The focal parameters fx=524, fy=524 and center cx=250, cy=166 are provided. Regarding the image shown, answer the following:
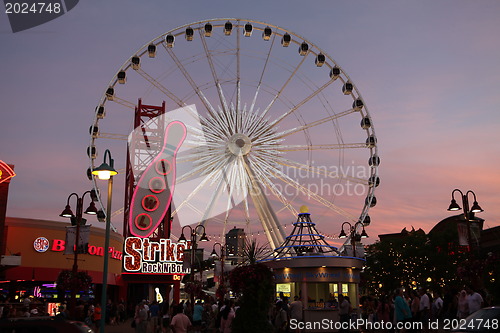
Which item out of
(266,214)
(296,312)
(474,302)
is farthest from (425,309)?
(266,214)

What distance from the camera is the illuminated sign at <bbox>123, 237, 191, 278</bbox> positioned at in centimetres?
3756

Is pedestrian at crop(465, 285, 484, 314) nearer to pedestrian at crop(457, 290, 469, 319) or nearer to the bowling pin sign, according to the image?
pedestrian at crop(457, 290, 469, 319)

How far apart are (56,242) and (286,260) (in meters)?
12.8

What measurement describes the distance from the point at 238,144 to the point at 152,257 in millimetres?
11988

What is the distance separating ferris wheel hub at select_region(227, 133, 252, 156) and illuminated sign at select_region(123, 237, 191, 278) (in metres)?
10.6

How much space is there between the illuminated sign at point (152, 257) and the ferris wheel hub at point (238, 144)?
1056 cm

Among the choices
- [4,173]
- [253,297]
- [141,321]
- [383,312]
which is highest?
[4,173]

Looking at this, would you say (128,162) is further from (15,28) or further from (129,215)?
(15,28)

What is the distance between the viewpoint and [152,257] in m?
38.2

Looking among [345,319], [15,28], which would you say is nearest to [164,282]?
[345,319]

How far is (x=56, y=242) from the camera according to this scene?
28.2 m

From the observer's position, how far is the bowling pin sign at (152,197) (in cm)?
3822

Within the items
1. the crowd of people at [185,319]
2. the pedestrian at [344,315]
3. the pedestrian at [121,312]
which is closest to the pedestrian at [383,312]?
the pedestrian at [344,315]

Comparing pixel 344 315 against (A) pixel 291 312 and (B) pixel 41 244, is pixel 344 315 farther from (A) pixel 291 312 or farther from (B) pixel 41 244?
(B) pixel 41 244
